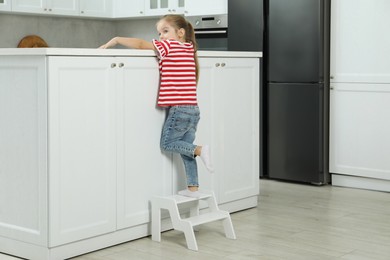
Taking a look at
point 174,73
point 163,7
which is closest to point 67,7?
point 163,7

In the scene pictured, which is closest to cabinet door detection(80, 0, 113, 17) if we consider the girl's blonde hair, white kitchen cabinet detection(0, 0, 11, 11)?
white kitchen cabinet detection(0, 0, 11, 11)

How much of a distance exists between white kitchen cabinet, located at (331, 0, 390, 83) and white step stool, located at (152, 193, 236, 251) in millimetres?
1699

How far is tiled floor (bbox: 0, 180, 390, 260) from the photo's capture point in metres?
3.23

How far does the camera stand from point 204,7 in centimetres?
547

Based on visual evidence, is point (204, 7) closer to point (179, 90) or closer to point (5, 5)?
point (5, 5)

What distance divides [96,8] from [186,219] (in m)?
3.00

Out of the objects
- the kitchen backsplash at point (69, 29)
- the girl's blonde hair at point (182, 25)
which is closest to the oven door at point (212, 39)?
the kitchen backsplash at point (69, 29)

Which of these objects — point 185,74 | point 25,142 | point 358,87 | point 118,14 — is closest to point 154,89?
point 185,74

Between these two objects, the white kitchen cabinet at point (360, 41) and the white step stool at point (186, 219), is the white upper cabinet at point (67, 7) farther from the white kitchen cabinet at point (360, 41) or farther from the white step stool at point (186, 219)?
the white step stool at point (186, 219)

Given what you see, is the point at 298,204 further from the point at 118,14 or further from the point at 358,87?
the point at 118,14

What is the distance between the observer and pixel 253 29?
A: 17.1 ft

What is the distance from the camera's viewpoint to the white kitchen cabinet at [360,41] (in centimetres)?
469

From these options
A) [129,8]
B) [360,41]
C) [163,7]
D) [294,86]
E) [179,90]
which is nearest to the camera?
[179,90]

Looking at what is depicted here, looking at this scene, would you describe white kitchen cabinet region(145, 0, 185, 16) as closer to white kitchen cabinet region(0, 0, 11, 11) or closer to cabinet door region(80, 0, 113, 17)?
cabinet door region(80, 0, 113, 17)
